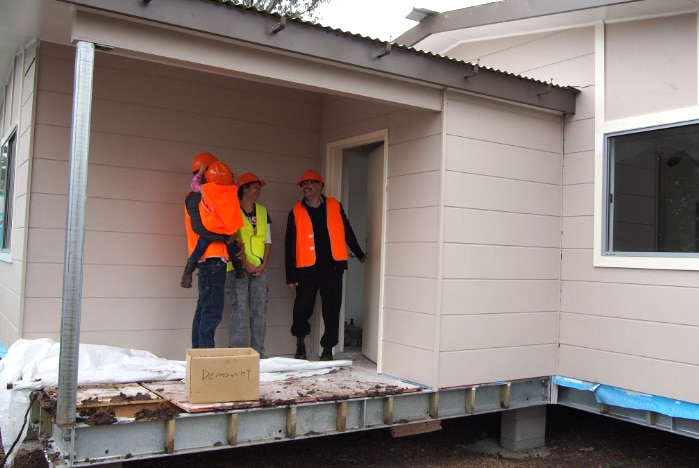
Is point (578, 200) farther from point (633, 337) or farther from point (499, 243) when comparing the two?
point (633, 337)

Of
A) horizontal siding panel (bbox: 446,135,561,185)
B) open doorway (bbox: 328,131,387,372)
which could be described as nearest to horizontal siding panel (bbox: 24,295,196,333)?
open doorway (bbox: 328,131,387,372)

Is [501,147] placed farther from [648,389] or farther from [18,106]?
[18,106]

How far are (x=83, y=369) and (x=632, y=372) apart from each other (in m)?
4.23

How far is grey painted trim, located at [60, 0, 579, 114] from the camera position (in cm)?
384

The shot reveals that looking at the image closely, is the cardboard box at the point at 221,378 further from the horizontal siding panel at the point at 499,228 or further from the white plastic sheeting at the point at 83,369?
the horizontal siding panel at the point at 499,228

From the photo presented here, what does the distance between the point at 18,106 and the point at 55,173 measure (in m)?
1.19

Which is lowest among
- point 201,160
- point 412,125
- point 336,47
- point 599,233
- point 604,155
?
point 599,233

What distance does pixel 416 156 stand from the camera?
5.22 meters

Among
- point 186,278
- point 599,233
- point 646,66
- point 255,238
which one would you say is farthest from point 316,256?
point 646,66

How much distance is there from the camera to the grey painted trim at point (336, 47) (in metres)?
3.84

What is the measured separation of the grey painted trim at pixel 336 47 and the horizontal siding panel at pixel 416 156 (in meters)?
0.47

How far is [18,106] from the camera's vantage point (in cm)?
586

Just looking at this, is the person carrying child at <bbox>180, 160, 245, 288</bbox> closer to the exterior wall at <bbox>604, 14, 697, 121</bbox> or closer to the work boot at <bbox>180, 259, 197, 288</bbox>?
the work boot at <bbox>180, 259, 197, 288</bbox>

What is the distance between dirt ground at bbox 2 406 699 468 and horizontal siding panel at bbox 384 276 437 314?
1.32m
